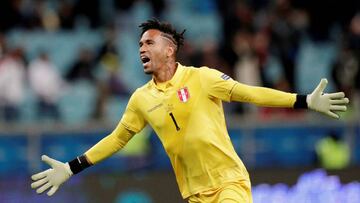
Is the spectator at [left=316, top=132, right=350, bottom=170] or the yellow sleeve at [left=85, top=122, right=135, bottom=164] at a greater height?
the yellow sleeve at [left=85, top=122, right=135, bottom=164]

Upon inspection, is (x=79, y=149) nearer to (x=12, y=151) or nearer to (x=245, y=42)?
(x=12, y=151)

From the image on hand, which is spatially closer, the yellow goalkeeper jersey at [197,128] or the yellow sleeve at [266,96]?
the yellow sleeve at [266,96]

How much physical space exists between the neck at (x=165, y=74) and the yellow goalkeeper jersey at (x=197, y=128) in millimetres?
79

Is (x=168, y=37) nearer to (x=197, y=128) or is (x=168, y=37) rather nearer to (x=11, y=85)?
(x=197, y=128)

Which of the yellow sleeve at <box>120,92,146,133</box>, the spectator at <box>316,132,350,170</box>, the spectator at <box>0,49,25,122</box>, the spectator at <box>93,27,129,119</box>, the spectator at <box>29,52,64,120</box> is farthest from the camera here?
the spectator at <box>93,27,129,119</box>

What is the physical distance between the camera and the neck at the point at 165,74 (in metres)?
9.80

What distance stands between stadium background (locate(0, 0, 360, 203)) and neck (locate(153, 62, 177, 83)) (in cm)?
387

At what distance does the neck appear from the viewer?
9.80m

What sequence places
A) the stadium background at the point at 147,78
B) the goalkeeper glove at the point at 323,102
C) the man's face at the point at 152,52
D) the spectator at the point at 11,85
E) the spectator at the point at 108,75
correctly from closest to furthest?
the goalkeeper glove at the point at 323,102, the man's face at the point at 152,52, the stadium background at the point at 147,78, the spectator at the point at 11,85, the spectator at the point at 108,75

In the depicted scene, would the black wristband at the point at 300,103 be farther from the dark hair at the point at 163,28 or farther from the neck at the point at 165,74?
the dark hair at the point at 163,28

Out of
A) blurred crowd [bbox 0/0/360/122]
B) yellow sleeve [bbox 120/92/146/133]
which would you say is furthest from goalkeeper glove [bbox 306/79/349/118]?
blurred crowd [bbox 0/0/360/122]

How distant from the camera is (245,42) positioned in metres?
18.6

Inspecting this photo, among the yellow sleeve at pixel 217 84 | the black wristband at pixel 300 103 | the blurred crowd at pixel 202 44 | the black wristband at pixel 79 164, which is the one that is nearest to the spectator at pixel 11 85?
the blurred crowd at pixel 202 44

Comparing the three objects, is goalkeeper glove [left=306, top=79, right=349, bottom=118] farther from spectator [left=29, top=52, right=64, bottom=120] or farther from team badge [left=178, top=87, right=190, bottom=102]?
spectator [left=29, top=52, right=64, bottom=120]
